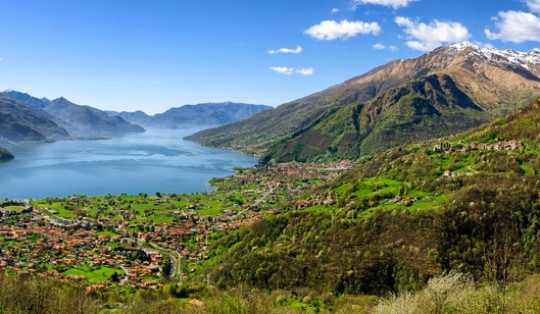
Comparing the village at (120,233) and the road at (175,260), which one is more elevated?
the village at (120,233)

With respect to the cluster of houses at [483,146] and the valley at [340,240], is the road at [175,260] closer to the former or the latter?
the valley at [340,240]

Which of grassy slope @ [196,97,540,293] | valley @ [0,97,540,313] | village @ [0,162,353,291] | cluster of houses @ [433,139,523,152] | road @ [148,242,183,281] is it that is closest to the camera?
valley @ [0,97,540,313]

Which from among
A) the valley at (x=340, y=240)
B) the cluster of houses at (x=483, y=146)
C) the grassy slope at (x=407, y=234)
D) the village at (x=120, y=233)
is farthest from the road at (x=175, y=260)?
the cluster of houses at (x=483, y=146)

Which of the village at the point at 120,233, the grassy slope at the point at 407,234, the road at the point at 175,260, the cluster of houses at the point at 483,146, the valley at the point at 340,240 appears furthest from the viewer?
the cluster of houses at the point at 483,146

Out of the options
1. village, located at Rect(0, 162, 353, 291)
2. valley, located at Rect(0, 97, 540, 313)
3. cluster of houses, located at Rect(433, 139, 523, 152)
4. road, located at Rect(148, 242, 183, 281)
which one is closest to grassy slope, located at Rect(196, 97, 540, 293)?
valley, located at Rect(0, 97, 540, 313)

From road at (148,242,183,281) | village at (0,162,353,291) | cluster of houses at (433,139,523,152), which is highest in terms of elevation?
cluster of houses at (433,139,523,152)

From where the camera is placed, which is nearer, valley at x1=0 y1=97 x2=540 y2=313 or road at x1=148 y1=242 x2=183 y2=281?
valley at x1=0 y1=97 x2=540 y2=313

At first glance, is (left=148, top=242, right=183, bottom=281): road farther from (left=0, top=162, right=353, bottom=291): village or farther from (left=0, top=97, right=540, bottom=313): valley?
(left=0, top=97, right=540, bottom=313): valley

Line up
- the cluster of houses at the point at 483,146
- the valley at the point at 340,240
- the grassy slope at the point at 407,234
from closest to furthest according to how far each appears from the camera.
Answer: the valley at the point at 340,240
the grassy slope at the point at 407,234
the cluster of houses at the point at 483,146

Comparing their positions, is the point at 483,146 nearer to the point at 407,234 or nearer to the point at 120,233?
the point at 407,234
